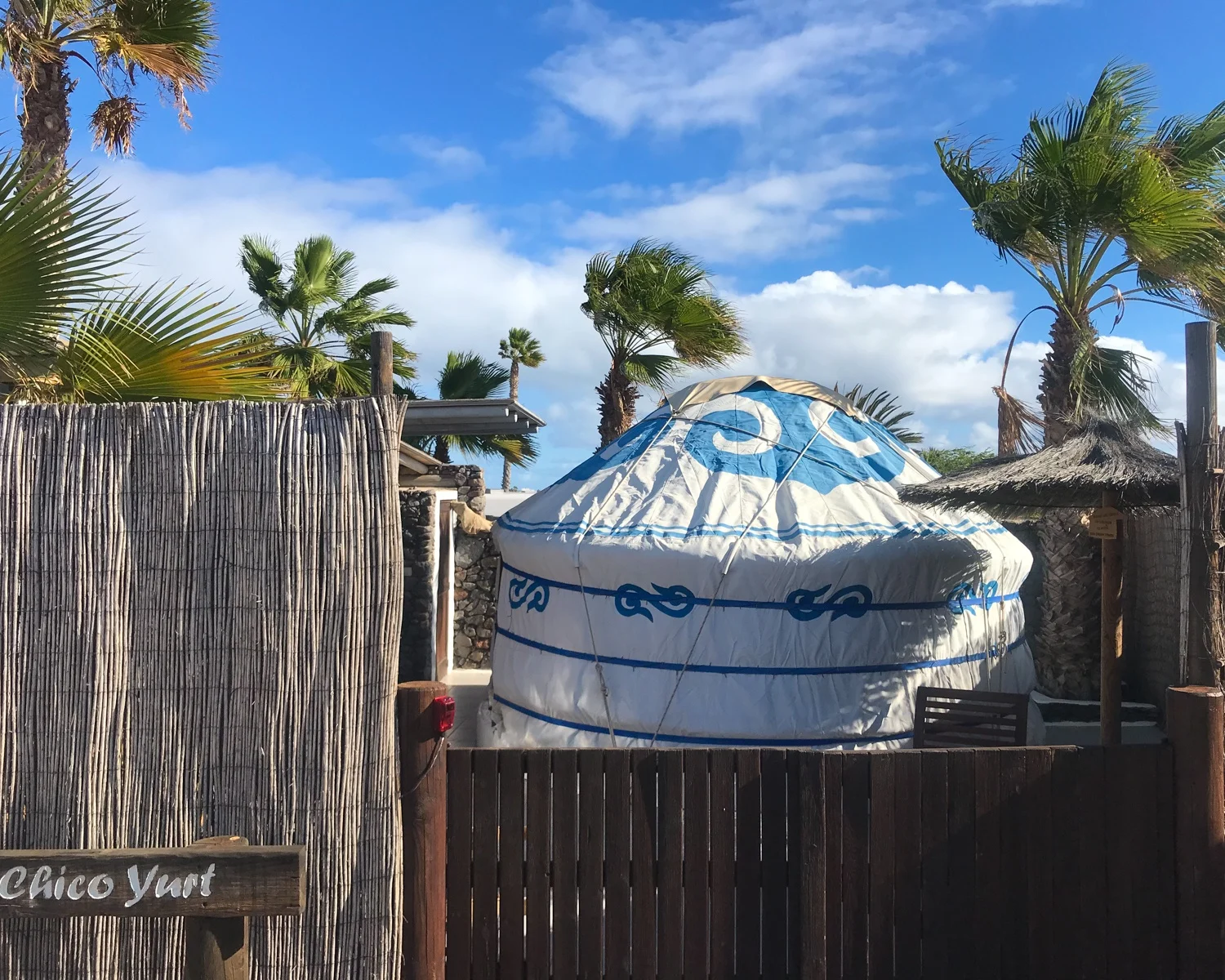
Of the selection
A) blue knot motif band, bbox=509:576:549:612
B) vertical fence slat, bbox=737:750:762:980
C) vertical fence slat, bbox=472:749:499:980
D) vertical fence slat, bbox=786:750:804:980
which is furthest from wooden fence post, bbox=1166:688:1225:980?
blue knot motif band, bbox=509:576:549:612

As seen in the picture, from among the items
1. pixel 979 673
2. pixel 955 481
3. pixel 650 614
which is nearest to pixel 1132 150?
pixel 955 481

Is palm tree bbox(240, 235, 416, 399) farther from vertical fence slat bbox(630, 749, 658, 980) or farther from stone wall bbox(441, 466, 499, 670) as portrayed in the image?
vertical fence slat bbox(630, 749, 658, 980)

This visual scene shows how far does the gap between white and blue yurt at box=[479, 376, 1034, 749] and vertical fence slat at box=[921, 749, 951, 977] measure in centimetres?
203

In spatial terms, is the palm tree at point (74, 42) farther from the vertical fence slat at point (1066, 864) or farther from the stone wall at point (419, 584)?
the vertical fence slat at point (1066, 864)

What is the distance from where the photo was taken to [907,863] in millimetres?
2676

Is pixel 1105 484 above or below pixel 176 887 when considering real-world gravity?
above

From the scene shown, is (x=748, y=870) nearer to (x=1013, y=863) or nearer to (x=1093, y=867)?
(x=1013, y=863)

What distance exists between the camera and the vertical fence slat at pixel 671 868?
2664 millimetres

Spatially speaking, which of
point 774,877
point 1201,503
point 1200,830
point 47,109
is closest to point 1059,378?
point 1201,503

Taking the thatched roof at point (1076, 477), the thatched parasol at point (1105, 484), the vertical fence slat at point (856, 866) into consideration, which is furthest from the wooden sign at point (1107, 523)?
the vertical fence slat at point (856, 866)

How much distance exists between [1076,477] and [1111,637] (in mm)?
739

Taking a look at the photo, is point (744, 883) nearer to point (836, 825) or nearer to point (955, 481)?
point (836, 825)

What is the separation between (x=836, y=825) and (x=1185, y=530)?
1.84 meters

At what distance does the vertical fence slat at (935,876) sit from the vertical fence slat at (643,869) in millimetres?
797
